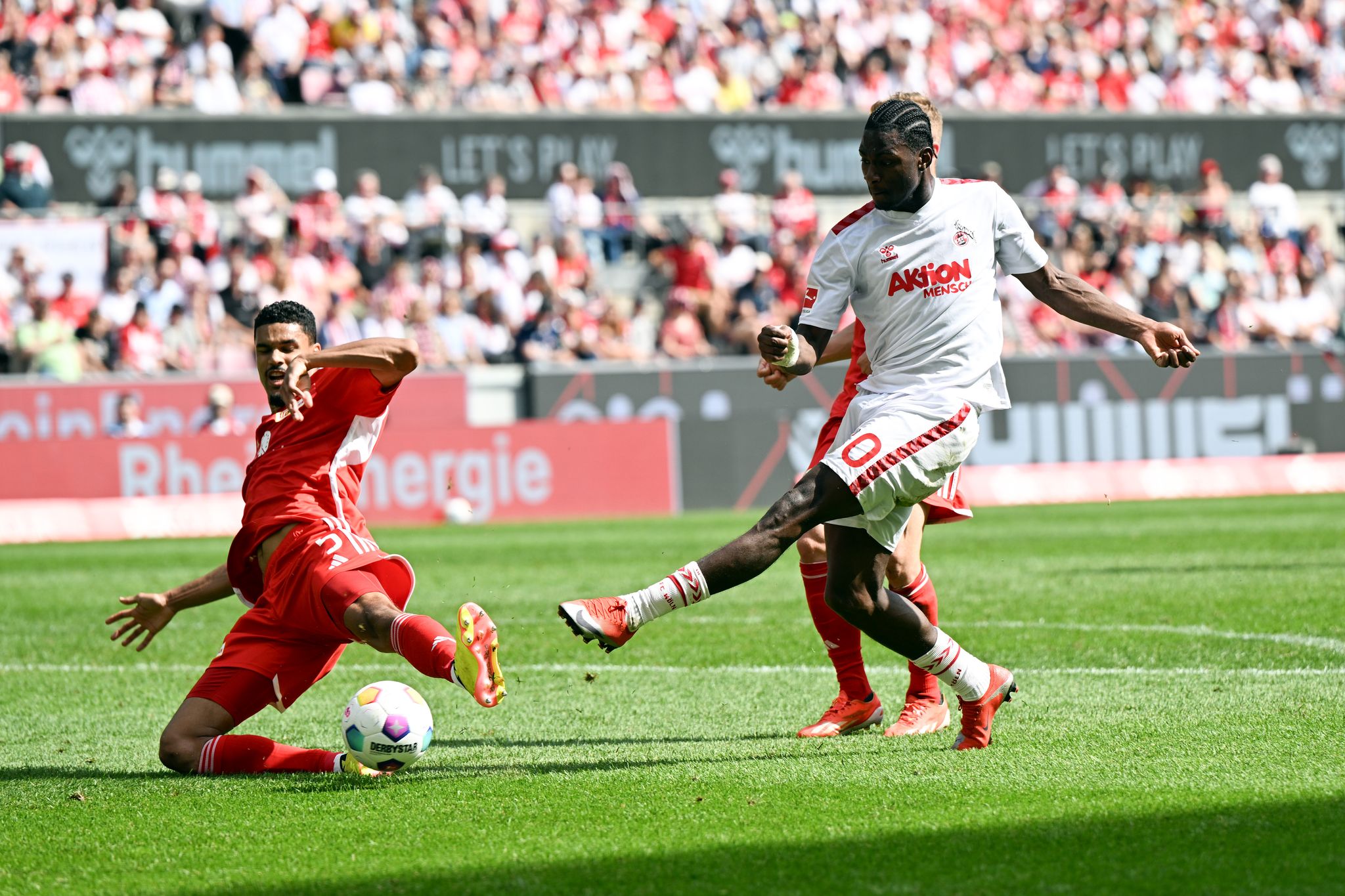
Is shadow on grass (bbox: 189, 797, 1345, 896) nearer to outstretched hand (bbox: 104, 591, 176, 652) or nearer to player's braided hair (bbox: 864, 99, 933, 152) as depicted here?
outstretched hand (bbox: 104, 591, 176, 652)

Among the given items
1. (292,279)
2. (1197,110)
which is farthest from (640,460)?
(1197,110)

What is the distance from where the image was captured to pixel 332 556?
5.85 meters

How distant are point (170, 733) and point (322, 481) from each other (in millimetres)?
1025

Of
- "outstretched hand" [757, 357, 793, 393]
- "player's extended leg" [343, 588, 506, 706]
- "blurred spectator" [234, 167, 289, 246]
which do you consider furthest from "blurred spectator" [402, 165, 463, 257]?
"outstretched hand" [757, 357, 793, 393]

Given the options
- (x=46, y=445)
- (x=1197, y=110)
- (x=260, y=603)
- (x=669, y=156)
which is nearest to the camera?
(x=260, y=603)

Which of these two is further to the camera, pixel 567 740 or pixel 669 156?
pixel 669 156

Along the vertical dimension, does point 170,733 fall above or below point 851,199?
below

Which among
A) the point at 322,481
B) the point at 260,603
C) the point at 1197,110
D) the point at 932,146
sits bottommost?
the point at 260,603

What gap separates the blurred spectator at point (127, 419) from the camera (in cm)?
1844

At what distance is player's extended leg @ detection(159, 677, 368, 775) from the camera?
5.82 metres

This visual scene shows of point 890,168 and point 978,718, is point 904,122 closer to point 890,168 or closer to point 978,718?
point 890,168

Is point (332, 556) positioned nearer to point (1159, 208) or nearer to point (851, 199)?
point (851, 199)

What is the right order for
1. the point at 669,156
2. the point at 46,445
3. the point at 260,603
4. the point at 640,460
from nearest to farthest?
the point at 260,603
the point at 46,445
the point at 640,460
the point at 669,156

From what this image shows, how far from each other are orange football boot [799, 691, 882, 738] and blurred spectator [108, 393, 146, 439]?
13265 millimetres
